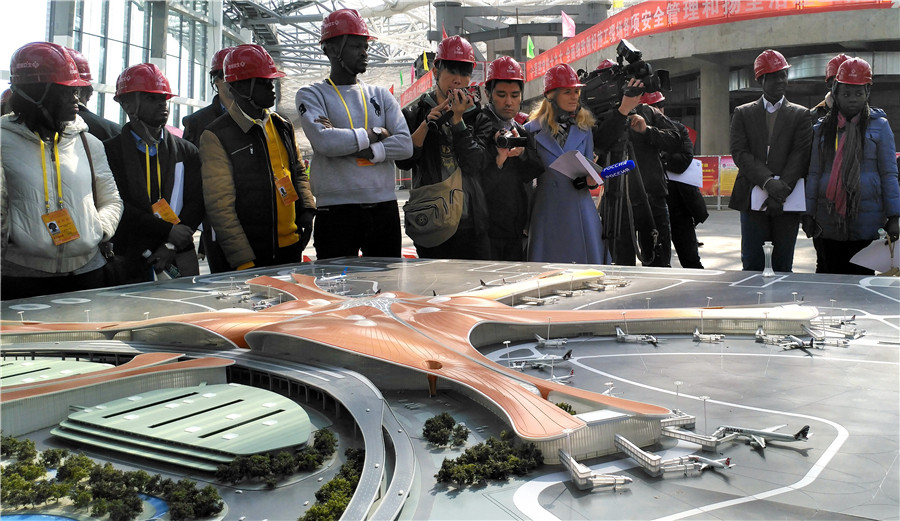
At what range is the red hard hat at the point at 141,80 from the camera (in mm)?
5969

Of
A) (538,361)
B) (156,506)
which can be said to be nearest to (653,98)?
(538,361)

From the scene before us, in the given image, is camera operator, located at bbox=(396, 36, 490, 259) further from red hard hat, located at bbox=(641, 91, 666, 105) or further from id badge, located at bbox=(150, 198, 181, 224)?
red hard hat, located at bbox=(641, 91, 666, 105)

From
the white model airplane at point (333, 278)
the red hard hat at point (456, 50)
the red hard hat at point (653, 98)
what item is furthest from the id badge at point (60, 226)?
the red hard hat at point (653, 98)

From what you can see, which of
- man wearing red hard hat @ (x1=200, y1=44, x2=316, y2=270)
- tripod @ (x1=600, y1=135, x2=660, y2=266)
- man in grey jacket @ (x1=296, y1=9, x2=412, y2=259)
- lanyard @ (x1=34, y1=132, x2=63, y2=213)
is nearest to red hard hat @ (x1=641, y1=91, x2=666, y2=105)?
tripod @ (x1=600, y1=135, x2=660, y2=266)

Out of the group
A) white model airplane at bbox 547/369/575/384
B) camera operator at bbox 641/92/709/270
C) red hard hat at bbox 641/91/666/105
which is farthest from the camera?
red hard hat at bbox 641/91/666/105

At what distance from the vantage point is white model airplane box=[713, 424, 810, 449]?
2504mm

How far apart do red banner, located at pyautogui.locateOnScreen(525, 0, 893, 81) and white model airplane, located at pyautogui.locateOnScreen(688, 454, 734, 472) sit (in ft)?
89.3

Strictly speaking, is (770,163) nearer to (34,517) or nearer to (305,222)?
(305,222)

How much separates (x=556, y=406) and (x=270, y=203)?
3.90m

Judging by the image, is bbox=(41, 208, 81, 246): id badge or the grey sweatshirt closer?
bbox=(41, 208, 81, 246): id badge

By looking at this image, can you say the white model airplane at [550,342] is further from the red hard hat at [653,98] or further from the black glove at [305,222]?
the red hard hat at [653,98]

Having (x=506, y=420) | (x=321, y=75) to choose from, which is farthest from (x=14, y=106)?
(x=321, y=75)

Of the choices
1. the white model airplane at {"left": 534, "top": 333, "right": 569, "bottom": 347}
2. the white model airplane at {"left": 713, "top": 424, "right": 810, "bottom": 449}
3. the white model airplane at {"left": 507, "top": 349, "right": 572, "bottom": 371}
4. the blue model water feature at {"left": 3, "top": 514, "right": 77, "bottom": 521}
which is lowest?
the blue model water feature at {"left": 3, "top": 514, "right": 77, "bottom": 521}

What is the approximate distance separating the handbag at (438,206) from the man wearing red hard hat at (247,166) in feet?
3.39
